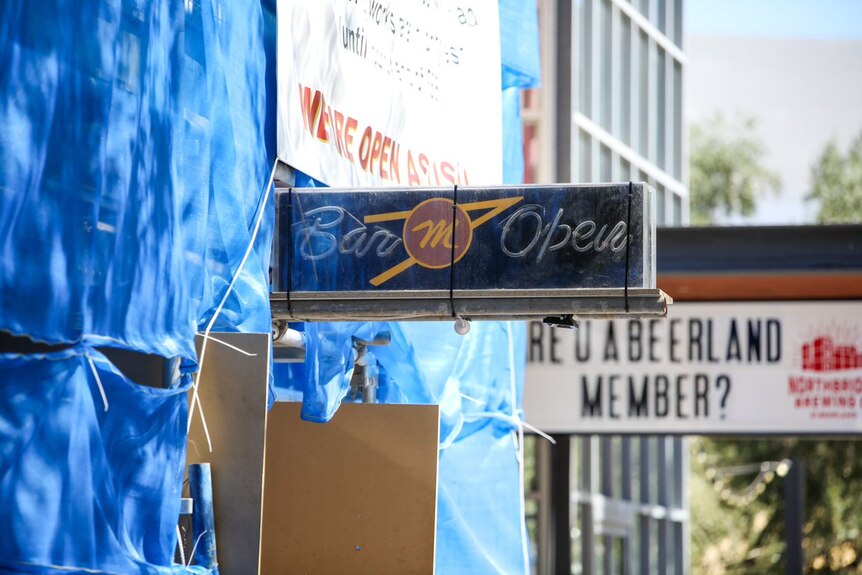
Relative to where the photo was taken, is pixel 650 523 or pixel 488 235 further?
pixel 650 523

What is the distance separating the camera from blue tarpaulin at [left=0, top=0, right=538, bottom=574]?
12.0 feet

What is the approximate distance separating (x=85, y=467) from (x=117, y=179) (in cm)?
83

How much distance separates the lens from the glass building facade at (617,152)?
41.8 feet

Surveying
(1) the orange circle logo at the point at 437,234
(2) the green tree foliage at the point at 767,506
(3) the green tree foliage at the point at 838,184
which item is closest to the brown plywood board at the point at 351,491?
(1) the orange circle logo at the point at 437,234

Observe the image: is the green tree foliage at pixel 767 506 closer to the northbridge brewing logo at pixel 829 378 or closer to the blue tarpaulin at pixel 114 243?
the northbridge brewing logo at pixel 829 378

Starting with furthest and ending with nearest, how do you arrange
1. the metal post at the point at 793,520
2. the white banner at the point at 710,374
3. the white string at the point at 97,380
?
1. the metal post at the point at 793,520
2. the white banner at the point at 710,374
3. the white string at the point at 97,380

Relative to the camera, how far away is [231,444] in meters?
4.86

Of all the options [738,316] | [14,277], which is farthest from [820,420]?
[14,277]

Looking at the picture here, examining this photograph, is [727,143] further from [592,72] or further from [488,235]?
[488,235]

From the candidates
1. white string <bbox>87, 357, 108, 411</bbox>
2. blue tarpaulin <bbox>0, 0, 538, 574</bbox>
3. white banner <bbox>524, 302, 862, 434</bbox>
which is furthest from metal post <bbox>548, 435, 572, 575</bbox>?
white string <bbox>87, 357, 108, 411</bbox>

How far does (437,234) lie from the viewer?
5051mm

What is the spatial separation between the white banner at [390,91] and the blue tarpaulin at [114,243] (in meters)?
0.39

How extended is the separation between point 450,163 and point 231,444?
2953mm

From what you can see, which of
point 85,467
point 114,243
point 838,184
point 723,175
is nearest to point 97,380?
point 85,467
